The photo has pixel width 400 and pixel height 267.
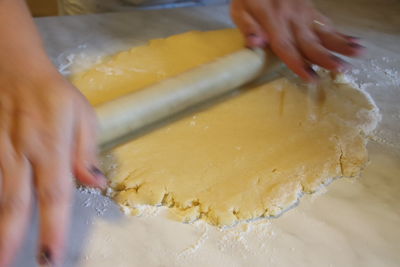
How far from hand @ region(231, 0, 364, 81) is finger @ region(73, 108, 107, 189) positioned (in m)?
0.54

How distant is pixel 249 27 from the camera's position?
1153mm

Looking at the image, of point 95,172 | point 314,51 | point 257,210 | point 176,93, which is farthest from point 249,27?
point 95,172

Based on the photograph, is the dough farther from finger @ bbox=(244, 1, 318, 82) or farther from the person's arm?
the person's arm

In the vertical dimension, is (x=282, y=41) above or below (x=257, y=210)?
above

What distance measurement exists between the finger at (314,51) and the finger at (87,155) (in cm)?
59

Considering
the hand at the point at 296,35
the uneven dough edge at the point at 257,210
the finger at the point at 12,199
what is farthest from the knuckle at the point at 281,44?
the finger at the point at 12,199

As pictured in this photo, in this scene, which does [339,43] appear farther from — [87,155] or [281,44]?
[87,155]

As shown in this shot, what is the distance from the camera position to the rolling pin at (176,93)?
0.87 meters

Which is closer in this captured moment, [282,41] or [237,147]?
[237,147]

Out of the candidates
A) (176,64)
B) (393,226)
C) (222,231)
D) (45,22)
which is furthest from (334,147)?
(45,22)

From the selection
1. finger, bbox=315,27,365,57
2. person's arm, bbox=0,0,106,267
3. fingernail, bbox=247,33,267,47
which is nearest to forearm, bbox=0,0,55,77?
person's arm, bbox=0,0,106,267

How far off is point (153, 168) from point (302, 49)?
51 cm

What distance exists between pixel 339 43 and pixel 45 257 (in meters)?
0.85

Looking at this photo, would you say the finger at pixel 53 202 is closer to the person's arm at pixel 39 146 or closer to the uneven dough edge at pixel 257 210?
the person's arm at pixel 39 146
